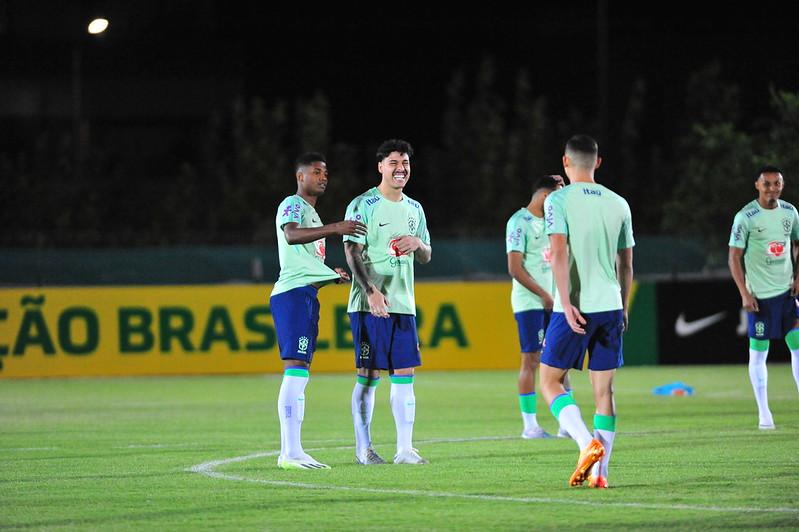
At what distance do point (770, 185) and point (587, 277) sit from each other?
200 inches

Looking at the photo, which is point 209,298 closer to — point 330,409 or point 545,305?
point 330,409

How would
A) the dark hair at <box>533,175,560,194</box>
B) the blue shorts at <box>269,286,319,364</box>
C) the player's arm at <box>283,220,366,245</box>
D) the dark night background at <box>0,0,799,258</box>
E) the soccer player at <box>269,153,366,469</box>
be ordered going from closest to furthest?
the player's arm at <box>283,220,366,245</box> < the soccer player at <box>269,153,366,469</box> < the blue shorts at <box>269,286,319,364</box> < the dark hair at <box>533,175,560,194</box> < the dark night background at <box>0,0,799,258</box>

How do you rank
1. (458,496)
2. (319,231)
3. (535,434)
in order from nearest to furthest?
(458,496), (319,231), (535,434)

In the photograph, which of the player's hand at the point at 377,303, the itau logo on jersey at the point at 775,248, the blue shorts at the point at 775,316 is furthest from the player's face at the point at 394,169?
the blue shorts at the point at 775,316

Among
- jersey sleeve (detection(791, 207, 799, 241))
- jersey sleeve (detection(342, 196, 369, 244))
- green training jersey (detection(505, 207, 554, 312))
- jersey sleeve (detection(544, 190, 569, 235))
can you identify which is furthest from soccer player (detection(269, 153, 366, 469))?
jersey sleeve (detection(791, 207, 799, 241))

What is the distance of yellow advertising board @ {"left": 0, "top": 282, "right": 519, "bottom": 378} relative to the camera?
80.6 ft

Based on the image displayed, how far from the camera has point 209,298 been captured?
25.3 meters

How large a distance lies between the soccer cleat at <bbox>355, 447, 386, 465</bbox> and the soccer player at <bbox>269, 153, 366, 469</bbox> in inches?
16.6

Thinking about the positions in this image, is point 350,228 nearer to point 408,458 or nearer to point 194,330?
point 408,458

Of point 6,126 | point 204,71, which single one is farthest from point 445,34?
point 6,126

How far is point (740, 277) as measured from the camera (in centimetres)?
1477

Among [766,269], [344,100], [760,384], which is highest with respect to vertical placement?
[344,100]

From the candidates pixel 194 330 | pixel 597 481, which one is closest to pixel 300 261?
pixel 597 481

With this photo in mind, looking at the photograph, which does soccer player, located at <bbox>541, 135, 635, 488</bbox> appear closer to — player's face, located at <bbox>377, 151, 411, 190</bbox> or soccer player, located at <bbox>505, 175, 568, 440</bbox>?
player's face, located at <bbox>377, 151, 411, 190</bbox>
